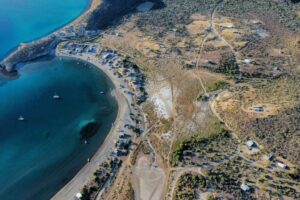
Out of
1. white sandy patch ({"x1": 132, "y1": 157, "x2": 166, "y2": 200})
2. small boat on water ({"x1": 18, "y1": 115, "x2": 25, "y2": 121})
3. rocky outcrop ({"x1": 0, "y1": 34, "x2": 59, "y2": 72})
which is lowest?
white sandy patch ({"x1": 132, "y1": 157, "x2": 166, "y2": 200})

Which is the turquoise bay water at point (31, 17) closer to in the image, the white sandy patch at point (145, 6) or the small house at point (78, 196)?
the white sandy patch at point (145, 6)

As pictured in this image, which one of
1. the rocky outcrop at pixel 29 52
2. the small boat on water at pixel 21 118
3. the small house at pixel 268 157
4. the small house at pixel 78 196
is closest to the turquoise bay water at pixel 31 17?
the rocky outcrop at pixel 29 52

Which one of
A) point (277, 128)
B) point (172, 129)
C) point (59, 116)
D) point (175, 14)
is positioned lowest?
point (277, 128)

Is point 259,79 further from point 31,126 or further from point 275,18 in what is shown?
point 31,126

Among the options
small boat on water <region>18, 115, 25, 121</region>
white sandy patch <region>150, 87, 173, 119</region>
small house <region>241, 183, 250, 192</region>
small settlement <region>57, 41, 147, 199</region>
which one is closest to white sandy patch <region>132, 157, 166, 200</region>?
small settlement <region>57, 41, 147, 199</region>

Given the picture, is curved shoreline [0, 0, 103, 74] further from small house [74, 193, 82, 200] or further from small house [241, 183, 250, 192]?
small house [241, 183, 250, 192]

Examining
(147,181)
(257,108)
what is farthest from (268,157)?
(147,181)

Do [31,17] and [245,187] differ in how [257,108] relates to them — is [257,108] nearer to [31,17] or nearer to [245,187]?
[245,187]

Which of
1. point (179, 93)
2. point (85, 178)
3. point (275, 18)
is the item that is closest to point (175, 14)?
point (275, 18)
